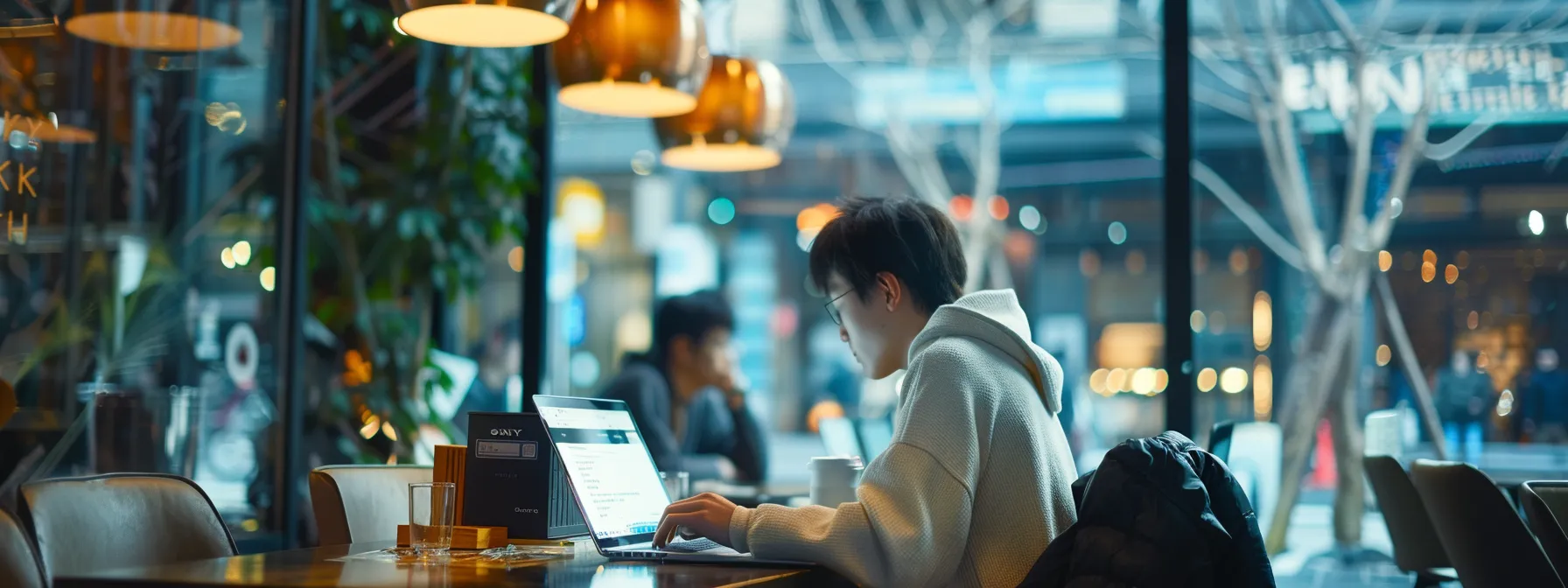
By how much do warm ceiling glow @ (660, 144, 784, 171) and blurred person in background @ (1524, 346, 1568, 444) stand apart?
2233mm

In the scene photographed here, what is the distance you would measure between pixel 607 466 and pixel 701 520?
0.25 meters

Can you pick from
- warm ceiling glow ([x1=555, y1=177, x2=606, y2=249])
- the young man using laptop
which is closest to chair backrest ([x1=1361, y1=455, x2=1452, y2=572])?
the young man using laptop

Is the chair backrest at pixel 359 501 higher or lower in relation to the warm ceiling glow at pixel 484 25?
lower

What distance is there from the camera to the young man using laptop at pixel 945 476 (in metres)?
1.88

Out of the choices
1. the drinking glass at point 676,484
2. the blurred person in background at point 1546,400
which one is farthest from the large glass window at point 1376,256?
the drinking glass at point 676,484

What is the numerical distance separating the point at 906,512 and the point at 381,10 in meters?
3.36

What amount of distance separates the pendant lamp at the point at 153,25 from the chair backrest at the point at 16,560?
6.14 feet

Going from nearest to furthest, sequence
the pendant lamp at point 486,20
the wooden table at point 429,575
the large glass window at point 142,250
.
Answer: the wooden table at point 429,575, the pendant lamp at point 486,20, the large glass window at point 142,250

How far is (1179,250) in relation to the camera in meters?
3.71

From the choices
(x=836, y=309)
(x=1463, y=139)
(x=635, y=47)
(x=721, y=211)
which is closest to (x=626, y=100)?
(x=635, y=47)

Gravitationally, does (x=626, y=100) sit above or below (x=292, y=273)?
above

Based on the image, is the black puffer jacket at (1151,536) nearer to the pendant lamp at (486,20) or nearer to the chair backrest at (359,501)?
the chair backrest at (359,501)

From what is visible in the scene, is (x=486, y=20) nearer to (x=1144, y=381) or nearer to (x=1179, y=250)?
(x=1179, y=250)

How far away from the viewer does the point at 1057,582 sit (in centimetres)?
180
